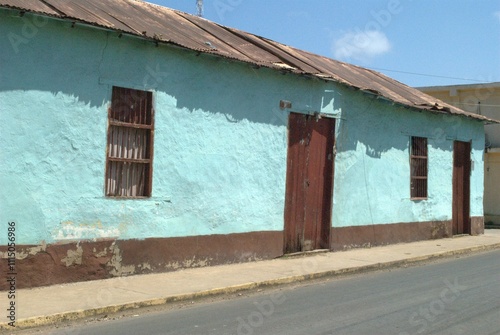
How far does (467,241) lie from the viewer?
16859 mm

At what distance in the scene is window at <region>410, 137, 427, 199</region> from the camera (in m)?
16.2

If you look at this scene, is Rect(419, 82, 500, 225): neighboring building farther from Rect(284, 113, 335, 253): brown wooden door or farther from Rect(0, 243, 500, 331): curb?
Rect(284, 113, 335, 253): brown wooden door

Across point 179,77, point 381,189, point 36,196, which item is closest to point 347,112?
point 381,189

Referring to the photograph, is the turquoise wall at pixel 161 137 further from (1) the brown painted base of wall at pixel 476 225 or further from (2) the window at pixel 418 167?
(1) the brown painted base of wall at pixel 476 225

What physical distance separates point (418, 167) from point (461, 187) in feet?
→ 9.25

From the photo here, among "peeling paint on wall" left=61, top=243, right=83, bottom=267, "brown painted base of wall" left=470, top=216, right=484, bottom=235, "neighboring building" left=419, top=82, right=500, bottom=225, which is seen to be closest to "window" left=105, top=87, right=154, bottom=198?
"peeling paint on wall" left=61, top=243, right=83, bottom=267

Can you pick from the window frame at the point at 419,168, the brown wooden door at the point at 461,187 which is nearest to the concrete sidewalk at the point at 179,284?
the window frame at the point at 419,168

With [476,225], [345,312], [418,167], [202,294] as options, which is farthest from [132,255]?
[476,225]

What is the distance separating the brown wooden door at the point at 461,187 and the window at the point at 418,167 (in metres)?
1.90

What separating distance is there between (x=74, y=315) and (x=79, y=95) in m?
3.35

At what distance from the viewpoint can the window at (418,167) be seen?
53.3ft

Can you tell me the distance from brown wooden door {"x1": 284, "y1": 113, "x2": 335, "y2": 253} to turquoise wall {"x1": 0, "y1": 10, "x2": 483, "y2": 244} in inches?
9.9

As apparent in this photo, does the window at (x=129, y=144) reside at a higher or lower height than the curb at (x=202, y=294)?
higher

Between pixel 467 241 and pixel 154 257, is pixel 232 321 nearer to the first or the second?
pixel 154 257
